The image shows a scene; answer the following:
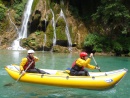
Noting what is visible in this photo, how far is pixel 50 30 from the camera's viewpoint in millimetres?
25047

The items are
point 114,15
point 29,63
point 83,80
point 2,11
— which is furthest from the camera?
point 2,11

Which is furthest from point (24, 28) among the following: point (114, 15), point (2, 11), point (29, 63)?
point (29, 63)

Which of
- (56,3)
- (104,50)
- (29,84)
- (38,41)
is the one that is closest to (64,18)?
(56,3)

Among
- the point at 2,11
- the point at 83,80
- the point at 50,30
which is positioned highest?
the point at 2,11

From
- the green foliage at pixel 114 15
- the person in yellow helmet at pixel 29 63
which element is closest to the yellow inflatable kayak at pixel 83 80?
the person in yellow helmet at pixel 29 63

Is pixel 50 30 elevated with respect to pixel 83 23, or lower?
lower

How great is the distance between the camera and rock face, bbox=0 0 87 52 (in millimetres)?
24578

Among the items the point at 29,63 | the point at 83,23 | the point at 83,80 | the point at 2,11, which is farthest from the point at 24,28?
the point at 83,80

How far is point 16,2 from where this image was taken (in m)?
28.9

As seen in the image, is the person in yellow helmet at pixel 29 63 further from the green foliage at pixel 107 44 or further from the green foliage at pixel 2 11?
the green foliage at pixel 2 11

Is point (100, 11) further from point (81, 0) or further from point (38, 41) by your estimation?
point (38, 41)

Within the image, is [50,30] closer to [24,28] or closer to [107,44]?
[24,28]

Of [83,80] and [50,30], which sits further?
[50,30]

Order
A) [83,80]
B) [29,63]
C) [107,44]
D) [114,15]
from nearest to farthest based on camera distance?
[83,80]
[29,63]
[114,15]
[107,44]
